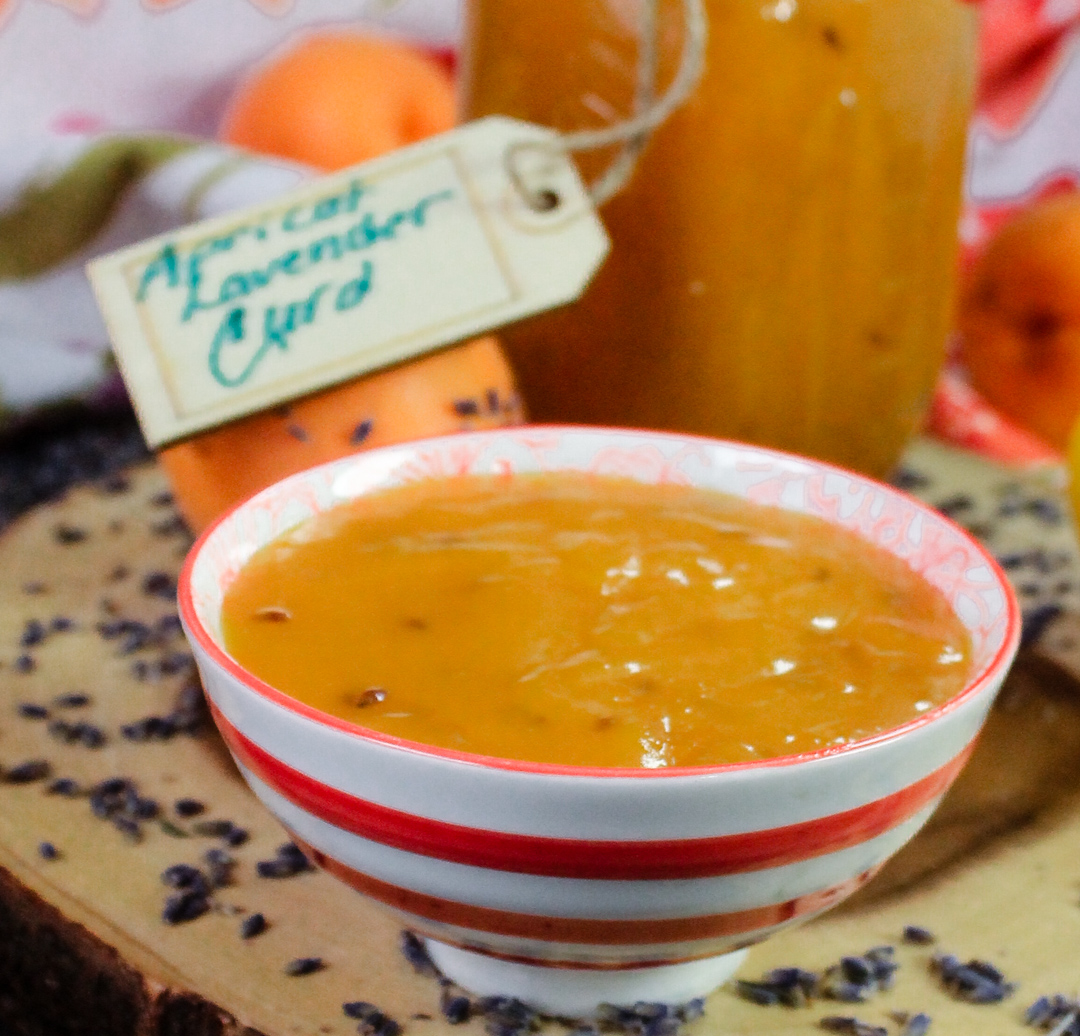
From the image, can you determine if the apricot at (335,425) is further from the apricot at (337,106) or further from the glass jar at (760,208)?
the apricot at (337,106)

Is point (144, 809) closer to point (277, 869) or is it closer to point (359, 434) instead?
point (277, 869)

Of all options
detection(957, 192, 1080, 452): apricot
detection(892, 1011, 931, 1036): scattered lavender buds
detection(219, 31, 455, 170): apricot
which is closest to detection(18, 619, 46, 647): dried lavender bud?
detection(892, 1011, 931, 1036): scattered lavender buds

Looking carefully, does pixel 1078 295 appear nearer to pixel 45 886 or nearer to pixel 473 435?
pixel 473 435

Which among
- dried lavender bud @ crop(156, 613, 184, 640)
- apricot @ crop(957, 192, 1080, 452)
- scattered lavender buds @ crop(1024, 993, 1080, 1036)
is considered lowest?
apricot @ crop(957, 192, 1080, 452)

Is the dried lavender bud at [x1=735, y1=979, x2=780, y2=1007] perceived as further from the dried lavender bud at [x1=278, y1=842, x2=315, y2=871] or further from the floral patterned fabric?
the floral patterned fabric

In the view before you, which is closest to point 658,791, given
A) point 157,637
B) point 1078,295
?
point 157,637

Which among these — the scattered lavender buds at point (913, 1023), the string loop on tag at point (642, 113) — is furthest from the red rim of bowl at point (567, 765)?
the string loop on tag at point (642, 113)
